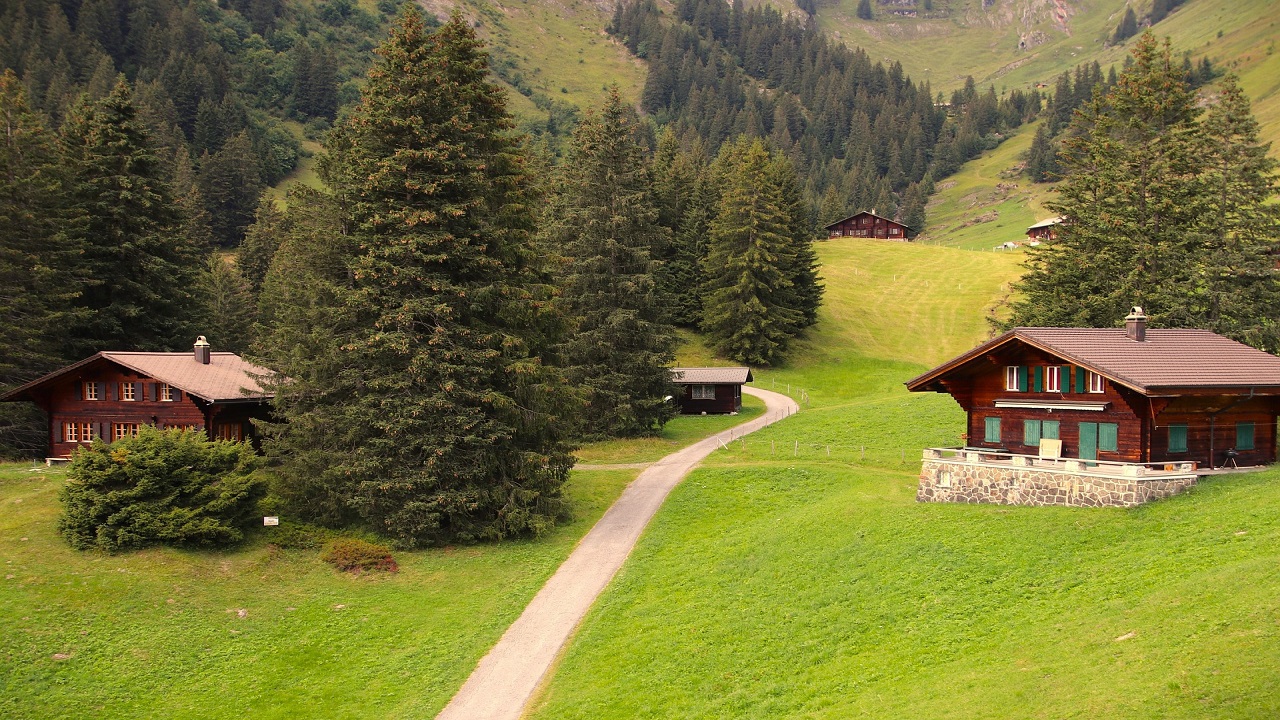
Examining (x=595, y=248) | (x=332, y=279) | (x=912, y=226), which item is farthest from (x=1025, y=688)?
(x=912, y=226)

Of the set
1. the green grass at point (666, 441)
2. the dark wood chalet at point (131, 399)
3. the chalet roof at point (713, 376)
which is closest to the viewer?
the dark wood chalet at point (131, 399)

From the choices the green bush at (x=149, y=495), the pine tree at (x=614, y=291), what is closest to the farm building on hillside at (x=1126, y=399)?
the pine tree at (x=614, y=291)

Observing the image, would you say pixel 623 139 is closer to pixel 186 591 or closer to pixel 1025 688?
pixel 186 591

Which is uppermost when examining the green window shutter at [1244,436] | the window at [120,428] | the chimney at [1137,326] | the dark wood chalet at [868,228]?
the dark wood chalet at [868,228]

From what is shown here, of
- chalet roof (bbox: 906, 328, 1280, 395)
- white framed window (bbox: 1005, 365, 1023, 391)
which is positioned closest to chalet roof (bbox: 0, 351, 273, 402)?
white framed window (bbox: 1005, 365, 1023, 391)

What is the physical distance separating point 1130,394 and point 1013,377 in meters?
4.77

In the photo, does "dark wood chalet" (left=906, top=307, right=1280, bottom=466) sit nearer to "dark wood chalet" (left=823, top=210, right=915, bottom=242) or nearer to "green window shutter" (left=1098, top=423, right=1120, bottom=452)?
"green window shutter" (left=1098, top=423, right=1120, bottom=452)

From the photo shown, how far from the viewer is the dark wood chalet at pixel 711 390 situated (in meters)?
61.2

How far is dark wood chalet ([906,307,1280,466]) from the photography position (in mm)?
29531

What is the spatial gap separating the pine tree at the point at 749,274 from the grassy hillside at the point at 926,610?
35019mm

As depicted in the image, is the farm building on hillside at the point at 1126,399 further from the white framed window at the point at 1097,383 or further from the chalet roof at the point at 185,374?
the chalet roof at the point at 185,374

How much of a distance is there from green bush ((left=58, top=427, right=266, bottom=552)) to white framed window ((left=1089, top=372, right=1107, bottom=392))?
30325 millimetres

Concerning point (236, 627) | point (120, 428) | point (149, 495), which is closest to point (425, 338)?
point (149, 495)

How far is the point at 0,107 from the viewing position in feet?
143
